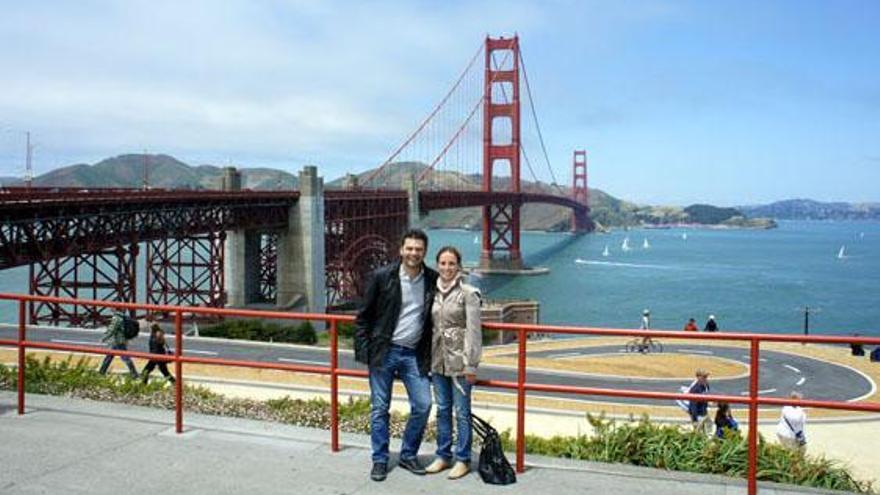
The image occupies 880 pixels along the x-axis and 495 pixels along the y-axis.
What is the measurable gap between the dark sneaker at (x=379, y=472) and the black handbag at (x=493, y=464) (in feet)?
2.08

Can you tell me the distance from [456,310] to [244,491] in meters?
1.79

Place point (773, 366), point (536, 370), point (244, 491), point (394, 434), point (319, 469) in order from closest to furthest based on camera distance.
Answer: point (244, 491) → point (319, 469) → point (394, 434) → point (536, 370) → point (773, 366)

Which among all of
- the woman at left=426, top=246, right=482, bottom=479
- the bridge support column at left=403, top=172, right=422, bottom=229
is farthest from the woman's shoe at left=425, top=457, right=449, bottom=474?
the bridge support column at left=403, top=172, right=422, bottom=229

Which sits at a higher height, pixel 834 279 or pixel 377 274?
pixel 377 274

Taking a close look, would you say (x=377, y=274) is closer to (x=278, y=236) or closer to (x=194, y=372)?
(x=194, y=372)

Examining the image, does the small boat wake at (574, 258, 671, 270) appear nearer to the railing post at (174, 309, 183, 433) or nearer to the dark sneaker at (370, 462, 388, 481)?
the railing post at (174, 309, 183, 433)

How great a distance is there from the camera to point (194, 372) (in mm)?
20250

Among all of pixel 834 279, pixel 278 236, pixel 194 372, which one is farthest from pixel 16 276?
pixel 834 279

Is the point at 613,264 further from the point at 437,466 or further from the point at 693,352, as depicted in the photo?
the point at 437,466

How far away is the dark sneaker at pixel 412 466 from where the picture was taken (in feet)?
19.4

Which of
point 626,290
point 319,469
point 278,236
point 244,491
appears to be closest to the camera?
point 244,491

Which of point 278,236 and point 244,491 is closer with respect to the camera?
point 244,491

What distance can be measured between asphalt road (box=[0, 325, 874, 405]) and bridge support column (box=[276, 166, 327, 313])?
65.5 feet

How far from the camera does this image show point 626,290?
76125 mm
